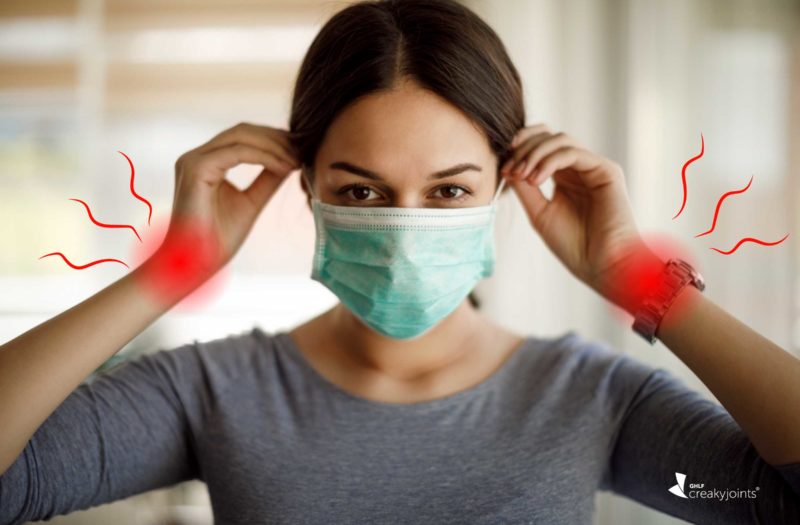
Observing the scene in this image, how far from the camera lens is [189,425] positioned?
1231mm

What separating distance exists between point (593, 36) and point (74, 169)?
207cm

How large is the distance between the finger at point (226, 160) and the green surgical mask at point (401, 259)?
13cm

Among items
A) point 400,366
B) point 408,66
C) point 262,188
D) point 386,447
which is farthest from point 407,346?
point 408,66

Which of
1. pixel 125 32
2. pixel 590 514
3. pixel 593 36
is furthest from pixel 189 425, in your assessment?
pixel 125 32

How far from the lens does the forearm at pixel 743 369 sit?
38.5 inches

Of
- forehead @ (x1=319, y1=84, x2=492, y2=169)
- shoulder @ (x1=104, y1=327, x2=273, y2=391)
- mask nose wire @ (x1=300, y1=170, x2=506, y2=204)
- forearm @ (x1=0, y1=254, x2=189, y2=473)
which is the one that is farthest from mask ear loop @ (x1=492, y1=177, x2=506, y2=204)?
forearm @ (x1=0, y1=254, x2=189, y2=473)

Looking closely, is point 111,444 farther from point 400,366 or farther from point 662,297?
point 662,297

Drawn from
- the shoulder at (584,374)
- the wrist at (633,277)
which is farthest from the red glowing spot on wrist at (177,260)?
the wrist at (633,277)

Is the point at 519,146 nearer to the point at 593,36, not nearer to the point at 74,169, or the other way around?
the point at 593,36

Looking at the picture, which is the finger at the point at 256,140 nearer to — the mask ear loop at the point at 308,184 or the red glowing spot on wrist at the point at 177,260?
the mask ear loop at the point at 308,184

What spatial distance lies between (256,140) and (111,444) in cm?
62

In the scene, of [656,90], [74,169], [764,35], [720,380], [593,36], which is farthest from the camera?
[74,169]

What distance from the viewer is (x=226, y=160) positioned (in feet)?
4.02

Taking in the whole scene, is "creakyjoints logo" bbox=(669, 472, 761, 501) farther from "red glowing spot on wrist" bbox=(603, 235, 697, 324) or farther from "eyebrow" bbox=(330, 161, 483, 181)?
"eyebrow" bbox=(330, 161, 483, 181)
